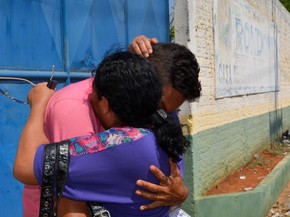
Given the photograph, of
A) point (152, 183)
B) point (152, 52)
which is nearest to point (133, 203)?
point (152, 183)

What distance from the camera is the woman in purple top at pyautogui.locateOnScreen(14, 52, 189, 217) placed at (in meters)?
1.49

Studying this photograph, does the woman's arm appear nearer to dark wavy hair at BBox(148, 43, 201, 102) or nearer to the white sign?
dark wavy hair at BBox(148, 43, 201, 102)

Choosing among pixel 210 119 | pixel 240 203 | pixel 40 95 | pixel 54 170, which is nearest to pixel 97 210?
pixel 54 170

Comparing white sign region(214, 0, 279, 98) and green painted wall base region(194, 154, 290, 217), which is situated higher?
white sign region(214, 0, 279, 98)

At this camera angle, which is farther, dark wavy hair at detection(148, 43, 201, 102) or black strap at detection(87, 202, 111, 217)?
dark wavy hair at detection(148, 43, 201, 102)

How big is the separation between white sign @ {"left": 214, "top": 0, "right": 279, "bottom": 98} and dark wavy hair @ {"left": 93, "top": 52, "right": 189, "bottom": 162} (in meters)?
4.74

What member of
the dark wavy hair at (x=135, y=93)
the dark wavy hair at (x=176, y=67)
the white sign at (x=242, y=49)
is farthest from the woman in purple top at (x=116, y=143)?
the white sign at (x=242, y=49)

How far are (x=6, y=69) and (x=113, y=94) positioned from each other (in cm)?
159

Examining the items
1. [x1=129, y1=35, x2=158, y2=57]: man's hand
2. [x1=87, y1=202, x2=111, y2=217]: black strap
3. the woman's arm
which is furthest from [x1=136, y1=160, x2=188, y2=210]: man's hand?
[x1=129, y1=35, x2=158, y2=57]: man's hand

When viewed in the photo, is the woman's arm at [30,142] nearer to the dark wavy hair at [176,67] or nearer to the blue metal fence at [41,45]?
the dark wavy hair at [176,67]

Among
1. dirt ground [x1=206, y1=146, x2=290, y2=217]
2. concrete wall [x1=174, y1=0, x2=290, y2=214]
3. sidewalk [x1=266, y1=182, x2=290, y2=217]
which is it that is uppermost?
concrete wall [x1=174, y1=0, x2=290, y2=214]

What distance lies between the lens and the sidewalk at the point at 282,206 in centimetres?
636

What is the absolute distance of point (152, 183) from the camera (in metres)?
1.62

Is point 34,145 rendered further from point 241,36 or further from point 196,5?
point 241,36
